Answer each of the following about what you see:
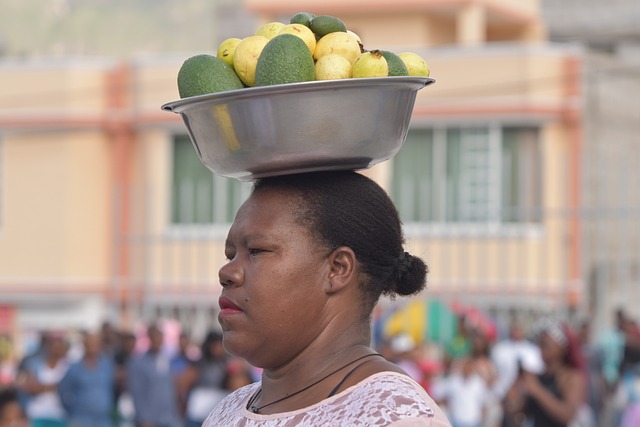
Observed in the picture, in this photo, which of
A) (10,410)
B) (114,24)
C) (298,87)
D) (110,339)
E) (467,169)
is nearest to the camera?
(298,87)

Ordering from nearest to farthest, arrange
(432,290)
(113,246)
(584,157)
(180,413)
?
(180,413) < (432,290) < (584,157) < (113,246)

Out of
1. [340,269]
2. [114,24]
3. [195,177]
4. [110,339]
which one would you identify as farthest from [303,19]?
[114,24]

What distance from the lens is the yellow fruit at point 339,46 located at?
2912mm

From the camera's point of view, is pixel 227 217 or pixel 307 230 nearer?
pixel 307 230

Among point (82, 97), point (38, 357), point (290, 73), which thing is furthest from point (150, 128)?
point (290, 73)

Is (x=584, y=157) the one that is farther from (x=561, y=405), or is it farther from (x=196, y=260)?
(x=561, y=405)

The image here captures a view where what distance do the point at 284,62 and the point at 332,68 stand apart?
0.11m

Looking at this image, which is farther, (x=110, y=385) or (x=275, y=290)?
(x=110, y=385)

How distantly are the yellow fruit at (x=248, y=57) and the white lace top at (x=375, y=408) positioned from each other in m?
0.68

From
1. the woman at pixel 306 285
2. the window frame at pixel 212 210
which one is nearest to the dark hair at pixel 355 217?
the woman at pixel 306 285

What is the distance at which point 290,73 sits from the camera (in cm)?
279

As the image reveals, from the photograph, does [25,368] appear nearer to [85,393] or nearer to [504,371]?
[85,393]

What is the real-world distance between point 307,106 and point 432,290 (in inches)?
579

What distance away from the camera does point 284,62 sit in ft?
9.15
